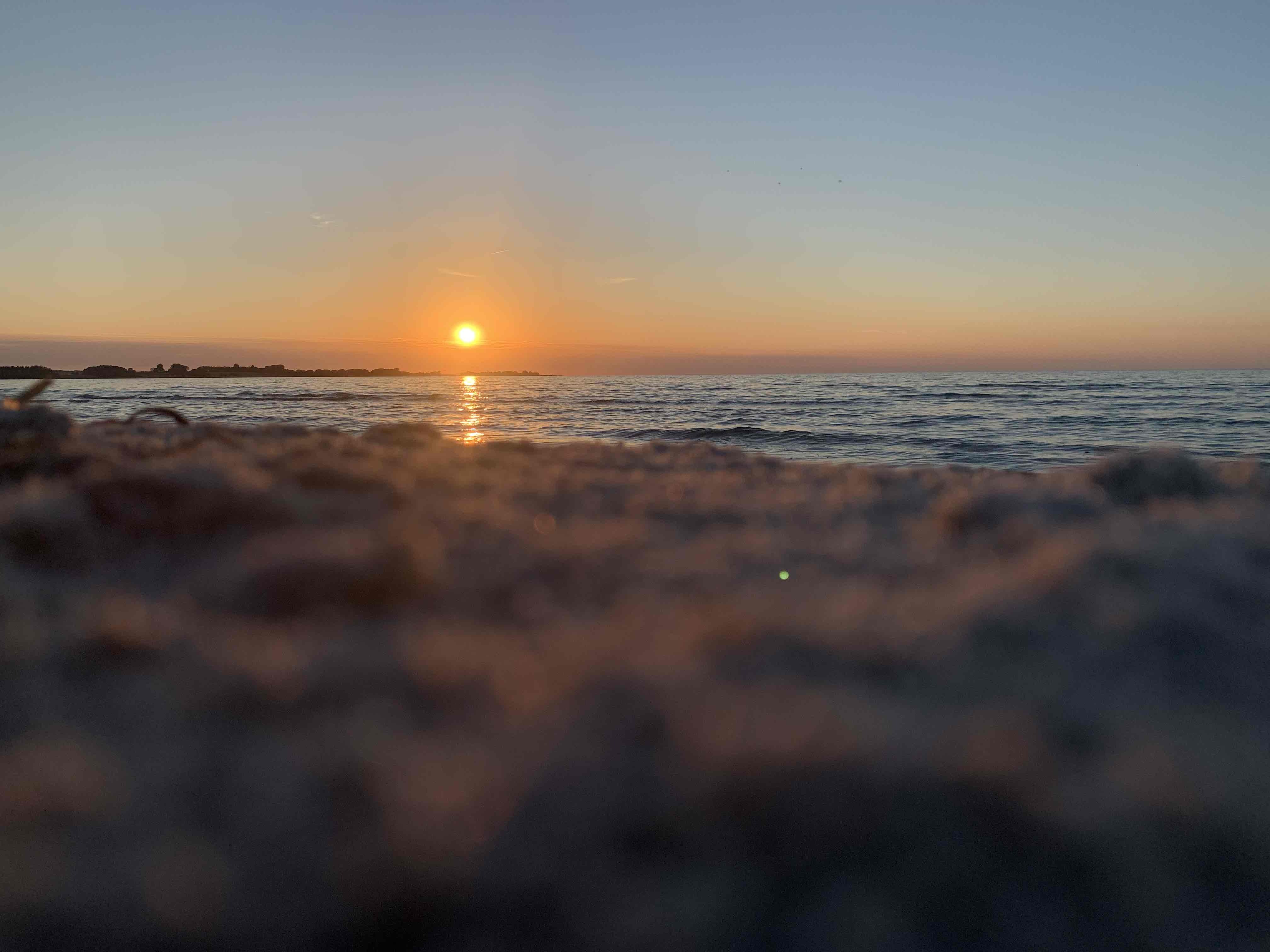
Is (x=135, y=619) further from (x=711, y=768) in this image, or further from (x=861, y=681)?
(x=861, y=681)

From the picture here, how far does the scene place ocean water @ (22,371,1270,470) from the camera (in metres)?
10.7

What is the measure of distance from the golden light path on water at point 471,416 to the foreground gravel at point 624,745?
2.93 meters

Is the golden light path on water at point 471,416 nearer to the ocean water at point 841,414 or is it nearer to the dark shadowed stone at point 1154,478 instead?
the ocean water at point 841,414

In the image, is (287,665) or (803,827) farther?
(287,665)

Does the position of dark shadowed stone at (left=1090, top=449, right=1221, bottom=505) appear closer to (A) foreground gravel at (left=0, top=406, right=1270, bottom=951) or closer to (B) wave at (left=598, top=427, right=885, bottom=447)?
(A) foreground gravel at (left=0, top=406, right=1270, bottom=951)

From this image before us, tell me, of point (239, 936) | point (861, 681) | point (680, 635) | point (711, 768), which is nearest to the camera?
point (239, 936)

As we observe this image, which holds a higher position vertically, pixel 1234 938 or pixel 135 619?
pixel 135 619

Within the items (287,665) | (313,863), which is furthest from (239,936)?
(287,665)

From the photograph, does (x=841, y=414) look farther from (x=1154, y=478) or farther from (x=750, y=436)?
(x=1154, y=478)

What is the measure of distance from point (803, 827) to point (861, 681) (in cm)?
25

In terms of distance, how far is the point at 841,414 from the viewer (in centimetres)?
1723

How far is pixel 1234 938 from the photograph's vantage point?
0.51 m

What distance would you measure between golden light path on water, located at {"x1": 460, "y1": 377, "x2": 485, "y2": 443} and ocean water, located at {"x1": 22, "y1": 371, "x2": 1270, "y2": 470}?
0.18m

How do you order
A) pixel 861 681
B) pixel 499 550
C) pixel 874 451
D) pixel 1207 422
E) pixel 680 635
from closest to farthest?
1. pixel 861 681
2. pixel 680 635
3. pixel 499 550
4. pixel 874 451
5. pixel 1207 422
